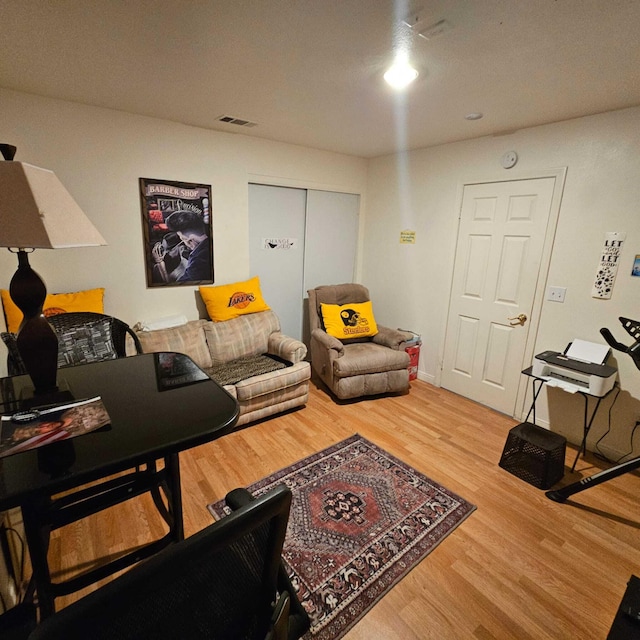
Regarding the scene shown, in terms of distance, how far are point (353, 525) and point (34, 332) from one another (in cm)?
171

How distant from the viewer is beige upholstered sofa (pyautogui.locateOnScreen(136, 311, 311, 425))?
2701 mm

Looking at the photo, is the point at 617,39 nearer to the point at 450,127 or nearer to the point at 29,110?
the point at 450,127

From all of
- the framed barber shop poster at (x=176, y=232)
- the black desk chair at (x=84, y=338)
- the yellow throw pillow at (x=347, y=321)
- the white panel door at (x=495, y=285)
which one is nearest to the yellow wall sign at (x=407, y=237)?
the white panel door at (x=495, y=285)

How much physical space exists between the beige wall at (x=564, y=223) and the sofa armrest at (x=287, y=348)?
1.42 m

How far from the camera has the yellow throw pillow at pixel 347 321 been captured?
3551mm

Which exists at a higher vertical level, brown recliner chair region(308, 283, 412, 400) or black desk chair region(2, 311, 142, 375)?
black desk chair region(2, 311, 142, 375)

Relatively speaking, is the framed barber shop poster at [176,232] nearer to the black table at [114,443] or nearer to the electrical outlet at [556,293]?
the black table at [114,443]

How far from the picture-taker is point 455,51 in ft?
5.25

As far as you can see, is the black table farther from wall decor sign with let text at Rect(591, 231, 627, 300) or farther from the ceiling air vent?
wall decor sign with let text at Rect(591, 231, 627, 300)

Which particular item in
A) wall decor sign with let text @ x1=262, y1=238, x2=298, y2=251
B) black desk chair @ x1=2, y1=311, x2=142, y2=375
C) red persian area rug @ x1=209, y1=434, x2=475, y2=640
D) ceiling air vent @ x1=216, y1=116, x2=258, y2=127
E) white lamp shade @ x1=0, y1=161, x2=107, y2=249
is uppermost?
ceiling air vent @ x1=216, y1=116, x2=258, y2=127

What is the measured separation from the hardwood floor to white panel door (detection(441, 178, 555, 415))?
524 millimetres

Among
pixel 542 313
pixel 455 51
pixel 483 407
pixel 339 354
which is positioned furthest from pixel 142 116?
pixel 483 407

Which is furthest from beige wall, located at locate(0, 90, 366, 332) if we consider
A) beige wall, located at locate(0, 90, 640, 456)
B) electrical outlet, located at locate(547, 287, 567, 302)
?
electrical outlet, located at locate(547, 287, 567, 302)

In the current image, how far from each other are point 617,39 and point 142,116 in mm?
2877
